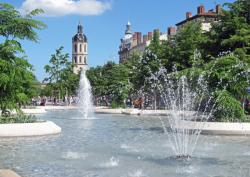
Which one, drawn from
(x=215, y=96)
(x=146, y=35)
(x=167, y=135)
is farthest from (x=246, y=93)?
(x=146, y=35)

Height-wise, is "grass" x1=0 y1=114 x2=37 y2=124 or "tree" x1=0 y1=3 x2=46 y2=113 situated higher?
"tree" x1=0 y1=3 x2=46 y2=113

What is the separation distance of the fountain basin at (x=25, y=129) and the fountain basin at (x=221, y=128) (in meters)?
6.74

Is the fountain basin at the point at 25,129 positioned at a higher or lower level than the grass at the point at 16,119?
lower

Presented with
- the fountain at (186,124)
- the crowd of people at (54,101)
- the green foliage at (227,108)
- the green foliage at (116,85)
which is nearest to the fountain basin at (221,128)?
the fountain at (186,124)

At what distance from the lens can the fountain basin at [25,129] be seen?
23325mm

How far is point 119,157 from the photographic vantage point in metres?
17.0

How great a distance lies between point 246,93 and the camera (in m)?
29.7

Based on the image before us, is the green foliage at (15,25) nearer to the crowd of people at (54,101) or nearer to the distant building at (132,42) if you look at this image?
the crowd of people at (54,101)

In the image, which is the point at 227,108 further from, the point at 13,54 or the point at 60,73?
the point at 60,73

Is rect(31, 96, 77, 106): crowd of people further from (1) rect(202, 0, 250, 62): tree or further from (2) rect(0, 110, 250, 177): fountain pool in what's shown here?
(2) rect(0, 110, 250, 177): fountain pool

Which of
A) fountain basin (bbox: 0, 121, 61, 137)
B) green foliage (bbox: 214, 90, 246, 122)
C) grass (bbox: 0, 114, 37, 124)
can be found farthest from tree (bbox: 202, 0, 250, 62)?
fountain basin (bbox: 0, 121, 61, 137)

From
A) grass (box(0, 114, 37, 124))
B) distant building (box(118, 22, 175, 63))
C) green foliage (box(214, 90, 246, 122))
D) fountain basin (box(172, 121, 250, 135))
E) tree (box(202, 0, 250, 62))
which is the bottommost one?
fountain basin (box(172, 121, 250, 135))

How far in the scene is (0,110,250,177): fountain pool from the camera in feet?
46.0

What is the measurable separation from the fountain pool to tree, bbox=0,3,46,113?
2954 millimetres
